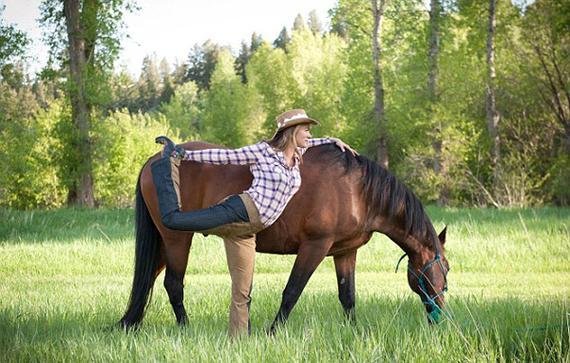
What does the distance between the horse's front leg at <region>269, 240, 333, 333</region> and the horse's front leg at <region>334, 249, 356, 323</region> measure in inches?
19.8

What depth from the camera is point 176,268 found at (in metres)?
6.04

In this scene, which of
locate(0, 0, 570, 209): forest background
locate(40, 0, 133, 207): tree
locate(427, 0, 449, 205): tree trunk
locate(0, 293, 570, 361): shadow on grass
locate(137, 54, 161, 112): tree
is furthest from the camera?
locate(137, 54, 161, 112): tree

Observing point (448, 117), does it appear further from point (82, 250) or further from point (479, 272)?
point (82, 250)

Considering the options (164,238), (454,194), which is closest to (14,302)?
(164,238)

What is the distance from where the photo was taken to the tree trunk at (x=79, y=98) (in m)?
19.2

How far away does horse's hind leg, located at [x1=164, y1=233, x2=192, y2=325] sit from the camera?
5988 millimetres

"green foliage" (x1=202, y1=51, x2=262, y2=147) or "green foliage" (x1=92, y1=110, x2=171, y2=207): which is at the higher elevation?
"green foliage" (x1=202, y1=51, x2=262, y2=147)

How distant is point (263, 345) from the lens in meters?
4.49

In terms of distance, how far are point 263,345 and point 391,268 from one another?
6.92 metres

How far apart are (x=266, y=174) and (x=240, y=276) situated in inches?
31.1

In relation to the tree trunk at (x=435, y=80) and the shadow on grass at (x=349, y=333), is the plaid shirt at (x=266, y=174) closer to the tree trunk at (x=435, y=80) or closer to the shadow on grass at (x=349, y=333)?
the shadow on grass at (x=349, y=333)

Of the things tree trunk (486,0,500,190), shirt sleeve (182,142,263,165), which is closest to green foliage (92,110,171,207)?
tree trunk (486,0,500,190)

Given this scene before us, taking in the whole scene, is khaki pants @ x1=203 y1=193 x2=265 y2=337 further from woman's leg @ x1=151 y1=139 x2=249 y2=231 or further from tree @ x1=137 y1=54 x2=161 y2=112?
tree @ x1=137 y1=54 x2=161 y2=112

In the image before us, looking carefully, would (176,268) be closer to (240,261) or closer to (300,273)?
(240,261)
